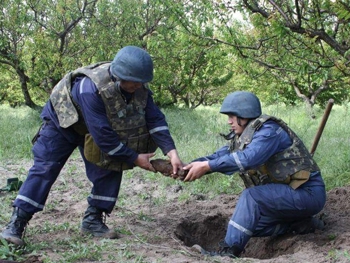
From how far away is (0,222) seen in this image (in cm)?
470

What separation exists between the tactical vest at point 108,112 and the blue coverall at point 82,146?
0.06 metres

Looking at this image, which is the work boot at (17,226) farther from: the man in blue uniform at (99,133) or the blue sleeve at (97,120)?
the blue sleeve at (97,120)

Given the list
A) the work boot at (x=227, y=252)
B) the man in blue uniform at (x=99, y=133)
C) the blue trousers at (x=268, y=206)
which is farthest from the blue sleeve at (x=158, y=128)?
the work boot at (x=227, y=252)

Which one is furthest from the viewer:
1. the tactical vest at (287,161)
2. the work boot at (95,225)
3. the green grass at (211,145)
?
the green grass at (211,145)

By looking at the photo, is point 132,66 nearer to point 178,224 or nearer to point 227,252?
point 227,252

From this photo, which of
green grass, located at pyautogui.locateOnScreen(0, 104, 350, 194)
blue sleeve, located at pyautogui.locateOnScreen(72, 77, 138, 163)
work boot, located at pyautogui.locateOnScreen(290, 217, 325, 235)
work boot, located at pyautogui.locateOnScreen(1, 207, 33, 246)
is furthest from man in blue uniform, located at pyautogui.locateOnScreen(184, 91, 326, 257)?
green grass, located at pyautogui.locateOnScreen(0, 104, 350, 194)

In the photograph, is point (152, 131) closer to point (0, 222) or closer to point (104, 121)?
point (104, 121)

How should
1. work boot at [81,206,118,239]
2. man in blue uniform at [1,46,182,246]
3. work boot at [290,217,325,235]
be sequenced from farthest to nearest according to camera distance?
work boot at [290,217,325,235] → work boot at [81,206,118,239] → man in blue uniform at [1,46,182,246]

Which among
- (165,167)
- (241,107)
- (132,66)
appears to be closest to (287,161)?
(241,107)

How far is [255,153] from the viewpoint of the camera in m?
3.90

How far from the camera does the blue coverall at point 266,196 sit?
3959mm

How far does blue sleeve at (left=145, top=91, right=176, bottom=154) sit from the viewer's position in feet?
14.4

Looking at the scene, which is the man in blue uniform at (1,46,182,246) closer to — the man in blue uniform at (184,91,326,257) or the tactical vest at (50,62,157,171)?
the tactical vest at (50,62,157,171)

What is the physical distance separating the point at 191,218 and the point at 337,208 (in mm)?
1527
